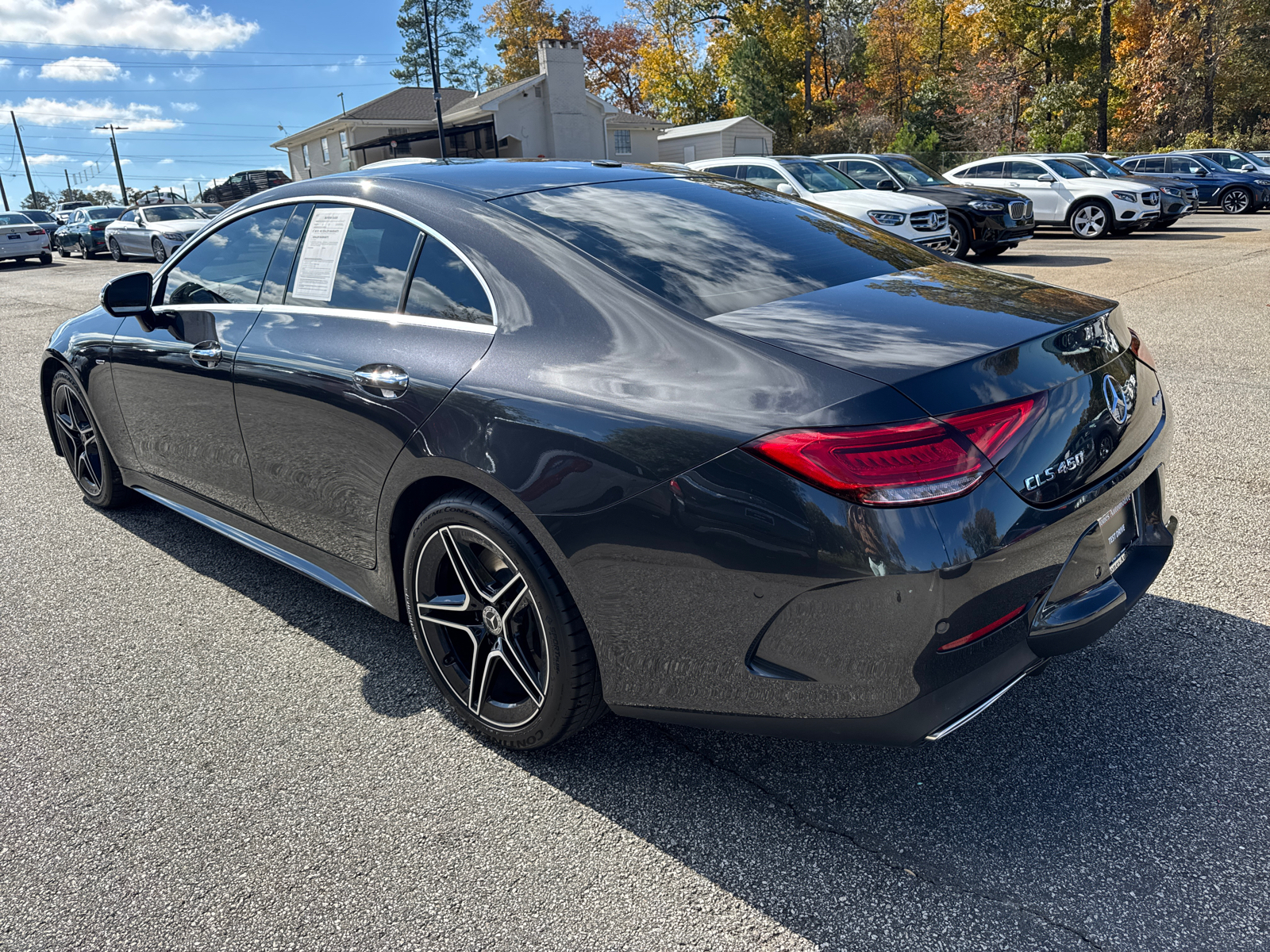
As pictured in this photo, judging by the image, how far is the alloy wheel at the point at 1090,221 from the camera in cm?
1808

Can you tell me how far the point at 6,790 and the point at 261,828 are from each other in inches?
33.6

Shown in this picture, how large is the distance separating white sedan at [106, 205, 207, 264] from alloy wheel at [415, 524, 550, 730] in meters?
20.5

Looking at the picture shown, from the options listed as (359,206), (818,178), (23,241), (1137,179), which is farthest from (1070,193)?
(23,241)

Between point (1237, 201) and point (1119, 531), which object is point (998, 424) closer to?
point (1119, 531)

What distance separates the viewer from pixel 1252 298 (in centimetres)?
991

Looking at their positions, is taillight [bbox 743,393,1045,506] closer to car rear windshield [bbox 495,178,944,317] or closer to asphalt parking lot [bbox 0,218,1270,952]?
car rear windshield [bbox 495,178,944,317]

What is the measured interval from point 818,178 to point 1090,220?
7045 millimetres

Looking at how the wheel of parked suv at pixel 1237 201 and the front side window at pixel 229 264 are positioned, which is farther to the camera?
the wheel of parked suv at pixel 1237 201

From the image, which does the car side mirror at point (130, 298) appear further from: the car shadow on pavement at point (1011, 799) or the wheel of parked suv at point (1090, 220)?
the wheel of parked suv at point (1090, 220)

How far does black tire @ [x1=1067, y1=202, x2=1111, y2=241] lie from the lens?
18.0m

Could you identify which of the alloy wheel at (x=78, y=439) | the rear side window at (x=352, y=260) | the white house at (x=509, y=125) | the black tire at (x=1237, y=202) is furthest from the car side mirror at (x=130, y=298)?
the white house at (x=509, y=125)

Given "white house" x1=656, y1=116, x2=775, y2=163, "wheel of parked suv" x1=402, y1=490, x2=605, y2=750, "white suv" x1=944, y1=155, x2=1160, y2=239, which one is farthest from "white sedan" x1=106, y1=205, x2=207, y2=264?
"white house" x1=656, y1=116, x2=775, y2=163

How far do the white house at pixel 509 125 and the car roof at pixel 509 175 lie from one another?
120 feet

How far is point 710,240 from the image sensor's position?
2756mm
